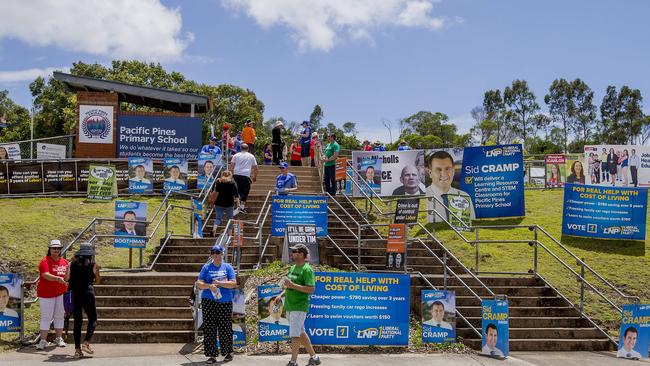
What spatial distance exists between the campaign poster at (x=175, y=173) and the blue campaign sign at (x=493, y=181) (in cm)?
910

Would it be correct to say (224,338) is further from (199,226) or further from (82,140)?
(82,140)

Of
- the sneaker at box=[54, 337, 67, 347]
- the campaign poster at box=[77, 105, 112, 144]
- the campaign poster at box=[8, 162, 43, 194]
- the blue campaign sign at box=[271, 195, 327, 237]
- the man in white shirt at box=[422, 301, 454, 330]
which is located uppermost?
the campaign poster at box=[77, 105, 112, 144]

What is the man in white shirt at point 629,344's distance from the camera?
36.7 feet

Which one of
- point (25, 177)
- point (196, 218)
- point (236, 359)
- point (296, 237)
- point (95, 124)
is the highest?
point (95, 124)

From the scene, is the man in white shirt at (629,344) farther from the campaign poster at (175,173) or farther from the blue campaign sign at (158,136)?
the blue campaign sign at (158,136)

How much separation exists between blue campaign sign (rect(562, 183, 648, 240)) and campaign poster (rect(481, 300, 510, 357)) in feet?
29.9

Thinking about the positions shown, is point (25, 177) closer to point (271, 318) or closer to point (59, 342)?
point (59, 342)

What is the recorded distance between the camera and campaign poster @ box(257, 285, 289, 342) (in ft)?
32.8

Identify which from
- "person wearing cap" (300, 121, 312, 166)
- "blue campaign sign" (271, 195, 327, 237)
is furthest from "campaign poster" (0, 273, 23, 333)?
"person wearing cap" (300, 121, 312, 166)

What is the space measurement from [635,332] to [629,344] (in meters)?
0.23

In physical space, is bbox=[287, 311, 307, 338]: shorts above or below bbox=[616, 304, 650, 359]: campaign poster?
above

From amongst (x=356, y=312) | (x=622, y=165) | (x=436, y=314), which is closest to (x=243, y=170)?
(x=356, y=312)

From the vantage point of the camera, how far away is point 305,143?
23.7 metres

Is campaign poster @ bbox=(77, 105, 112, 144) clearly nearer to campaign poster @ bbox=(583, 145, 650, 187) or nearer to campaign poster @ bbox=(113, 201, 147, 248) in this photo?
campaign poster @ bbox=(113, 201, 147, 248)
